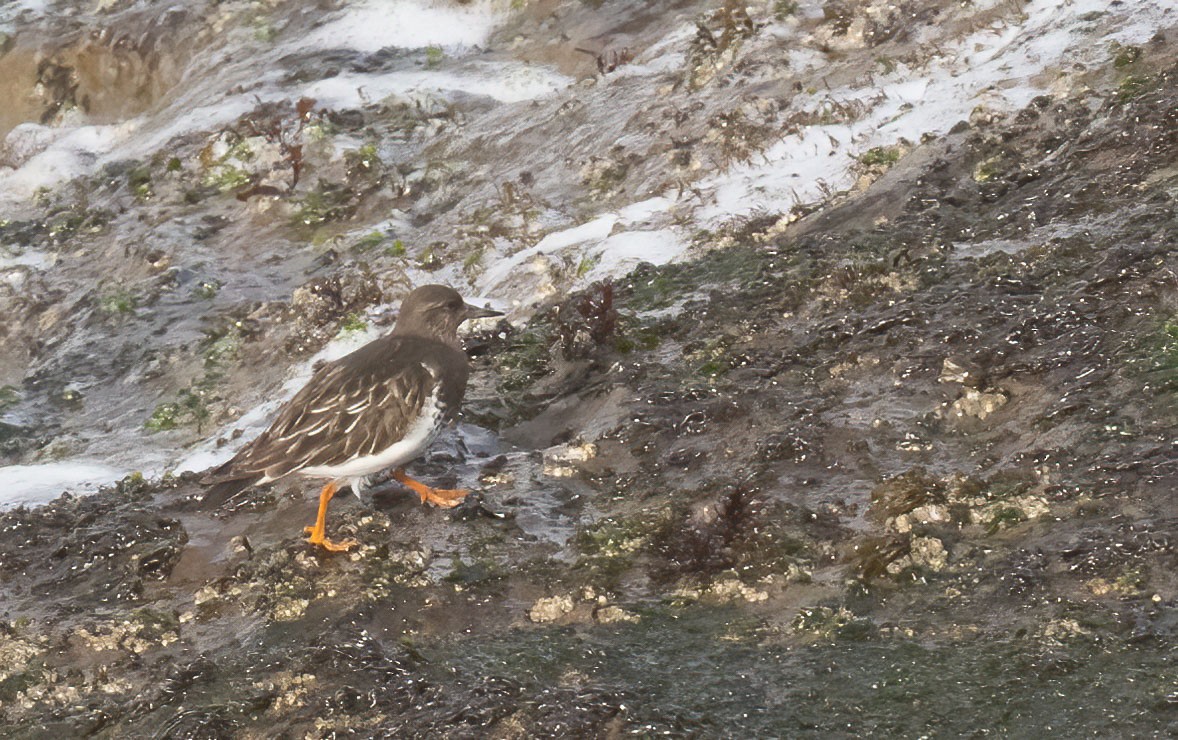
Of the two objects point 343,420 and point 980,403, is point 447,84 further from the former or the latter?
point 980,403

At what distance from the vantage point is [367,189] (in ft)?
41.9

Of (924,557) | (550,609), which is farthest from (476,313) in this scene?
(924,557)

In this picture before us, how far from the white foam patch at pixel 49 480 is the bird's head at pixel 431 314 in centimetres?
268

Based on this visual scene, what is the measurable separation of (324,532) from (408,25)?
10.0 m

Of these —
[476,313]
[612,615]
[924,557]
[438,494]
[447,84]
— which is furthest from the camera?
[447,84]

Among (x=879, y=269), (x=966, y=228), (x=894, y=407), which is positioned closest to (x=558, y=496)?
(x=894, y=407)

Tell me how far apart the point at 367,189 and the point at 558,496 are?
21.4 feet

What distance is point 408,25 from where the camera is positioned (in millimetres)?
15414

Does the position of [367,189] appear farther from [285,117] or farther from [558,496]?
[558,496]

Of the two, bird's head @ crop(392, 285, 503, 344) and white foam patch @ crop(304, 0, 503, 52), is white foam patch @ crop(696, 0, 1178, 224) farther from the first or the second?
white foam patch @ crop(304, 0, 503, 52)

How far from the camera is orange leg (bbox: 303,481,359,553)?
6.76 metres

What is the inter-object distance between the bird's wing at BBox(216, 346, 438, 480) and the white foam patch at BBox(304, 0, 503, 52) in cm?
882

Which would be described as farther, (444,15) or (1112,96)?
(444,15)

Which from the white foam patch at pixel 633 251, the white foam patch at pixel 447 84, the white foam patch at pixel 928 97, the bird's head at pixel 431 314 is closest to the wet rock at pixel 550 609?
the bird's head at pixel 431 314
